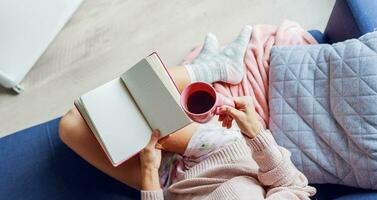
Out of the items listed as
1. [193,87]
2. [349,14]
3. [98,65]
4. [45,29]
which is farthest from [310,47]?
[45,29]

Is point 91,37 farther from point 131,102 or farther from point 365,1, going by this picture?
point 365,1

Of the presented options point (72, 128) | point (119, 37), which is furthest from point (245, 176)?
point (119, 37)

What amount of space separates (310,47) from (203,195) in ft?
1.58

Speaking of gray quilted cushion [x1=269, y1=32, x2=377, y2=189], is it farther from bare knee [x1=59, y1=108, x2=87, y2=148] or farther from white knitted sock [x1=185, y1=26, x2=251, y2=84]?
bare knee [x1=59, y1=108, x2=87, y2=148]

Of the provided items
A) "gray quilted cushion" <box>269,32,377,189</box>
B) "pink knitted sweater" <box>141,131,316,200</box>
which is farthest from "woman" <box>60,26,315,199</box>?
"gray quilted cushion" <box>269,32,377,189</box>

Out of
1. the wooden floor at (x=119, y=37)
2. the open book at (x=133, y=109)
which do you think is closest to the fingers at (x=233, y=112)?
the open book at (x=133, y=109)

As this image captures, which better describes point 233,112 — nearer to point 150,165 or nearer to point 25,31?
point 150,165

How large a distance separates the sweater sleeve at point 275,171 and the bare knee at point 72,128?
426mm

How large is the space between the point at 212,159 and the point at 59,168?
1.34ft

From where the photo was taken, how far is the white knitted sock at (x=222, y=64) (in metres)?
1.10

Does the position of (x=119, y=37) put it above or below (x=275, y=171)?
above

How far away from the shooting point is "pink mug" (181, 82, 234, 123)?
747mm

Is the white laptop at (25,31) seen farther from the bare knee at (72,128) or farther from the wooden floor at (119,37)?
the bare knee at (72,128)

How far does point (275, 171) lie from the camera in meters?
0.81
